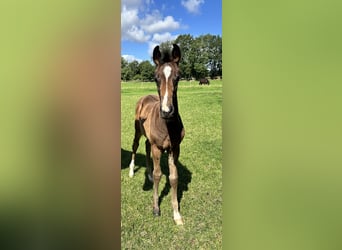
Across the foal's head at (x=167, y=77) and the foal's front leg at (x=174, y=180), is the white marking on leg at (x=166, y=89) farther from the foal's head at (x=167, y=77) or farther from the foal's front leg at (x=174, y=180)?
the foal's front leg at (x=174, y=180)

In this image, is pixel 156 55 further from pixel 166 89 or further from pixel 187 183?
pixel 187 183

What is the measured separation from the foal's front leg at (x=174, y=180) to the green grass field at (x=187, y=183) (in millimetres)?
21

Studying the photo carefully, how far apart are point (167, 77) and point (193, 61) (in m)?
0.14

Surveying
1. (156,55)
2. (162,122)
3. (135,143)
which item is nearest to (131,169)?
(135,143)

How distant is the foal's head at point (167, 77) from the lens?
107 centimetres

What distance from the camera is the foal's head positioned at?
1.07m

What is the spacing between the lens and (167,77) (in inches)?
42.1

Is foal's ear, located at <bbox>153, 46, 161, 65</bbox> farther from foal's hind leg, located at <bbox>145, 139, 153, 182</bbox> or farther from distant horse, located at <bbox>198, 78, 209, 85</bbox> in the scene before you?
foal's hind leg, located at <bbox>145, 139, 153, 182</bbox>

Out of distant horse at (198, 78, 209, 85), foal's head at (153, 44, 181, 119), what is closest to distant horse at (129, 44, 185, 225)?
foal's head at (153, 44, 181, 119)
